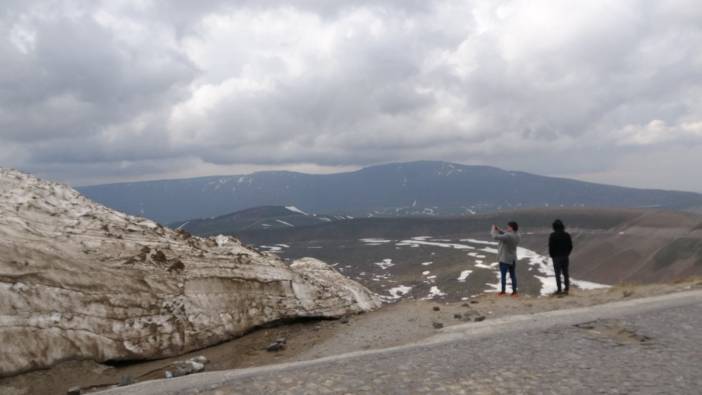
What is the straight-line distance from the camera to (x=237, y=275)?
19031mm

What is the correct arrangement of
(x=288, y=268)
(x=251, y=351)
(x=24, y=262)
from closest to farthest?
1. (x=24, y=262)
2. (x=251, y=351)
3. (x=288, y=268)

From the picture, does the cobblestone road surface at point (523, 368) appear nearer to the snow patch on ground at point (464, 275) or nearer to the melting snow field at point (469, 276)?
the melting snow field at point (469, 276)

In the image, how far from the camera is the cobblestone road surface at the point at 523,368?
8.18 meters

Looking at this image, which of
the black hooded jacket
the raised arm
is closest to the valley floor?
the black hooded jacket

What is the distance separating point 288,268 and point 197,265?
3.89 metres

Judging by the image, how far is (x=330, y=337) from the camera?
17.2m

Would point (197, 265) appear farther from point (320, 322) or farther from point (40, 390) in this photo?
point (40, 390)

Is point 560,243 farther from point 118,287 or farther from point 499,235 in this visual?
point 118,287

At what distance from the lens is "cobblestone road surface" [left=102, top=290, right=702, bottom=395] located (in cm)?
818

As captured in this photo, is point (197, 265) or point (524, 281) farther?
point (524, 281)

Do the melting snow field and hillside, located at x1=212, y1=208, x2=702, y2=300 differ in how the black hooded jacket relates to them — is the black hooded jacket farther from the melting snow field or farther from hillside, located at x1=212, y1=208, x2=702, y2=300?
hillside, located at x1=212, y1=208, x2=702, y2=300

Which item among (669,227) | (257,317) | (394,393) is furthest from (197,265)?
(669,227)

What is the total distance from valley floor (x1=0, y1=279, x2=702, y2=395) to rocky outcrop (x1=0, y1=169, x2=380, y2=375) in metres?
0.43

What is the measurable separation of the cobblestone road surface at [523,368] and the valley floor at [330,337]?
163 inches
